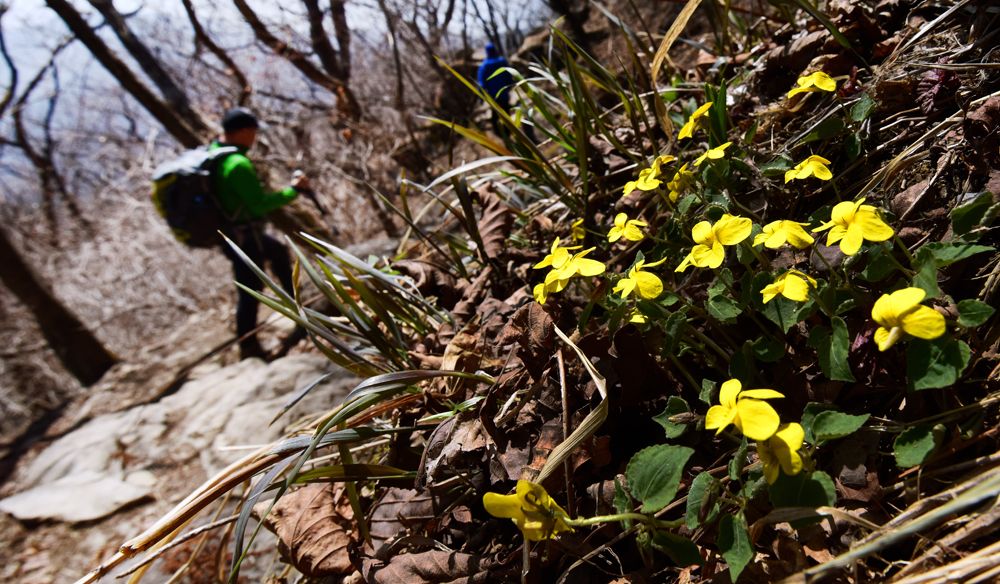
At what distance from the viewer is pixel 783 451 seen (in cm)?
61

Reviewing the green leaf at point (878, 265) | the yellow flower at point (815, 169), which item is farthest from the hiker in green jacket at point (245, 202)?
the green leaf at point (878, 265)

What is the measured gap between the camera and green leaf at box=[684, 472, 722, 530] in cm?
70

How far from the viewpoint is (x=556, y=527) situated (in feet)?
2.36

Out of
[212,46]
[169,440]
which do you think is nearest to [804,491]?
[169,440]

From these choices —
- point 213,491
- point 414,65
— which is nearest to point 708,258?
point 213,491

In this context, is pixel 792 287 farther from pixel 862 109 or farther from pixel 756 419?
pixel 862 109

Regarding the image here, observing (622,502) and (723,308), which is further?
(723,308)

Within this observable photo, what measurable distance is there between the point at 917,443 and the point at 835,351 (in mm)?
137

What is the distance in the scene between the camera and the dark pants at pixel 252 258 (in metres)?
5.18

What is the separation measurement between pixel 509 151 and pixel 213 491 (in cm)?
Answer: 122

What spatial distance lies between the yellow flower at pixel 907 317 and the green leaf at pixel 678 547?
33cm

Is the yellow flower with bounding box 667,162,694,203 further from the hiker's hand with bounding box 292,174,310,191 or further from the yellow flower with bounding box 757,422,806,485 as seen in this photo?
the hiker's hand with bounding box 292,174,310,191

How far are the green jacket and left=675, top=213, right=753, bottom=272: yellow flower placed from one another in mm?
4952

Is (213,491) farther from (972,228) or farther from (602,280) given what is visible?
(972,228)
